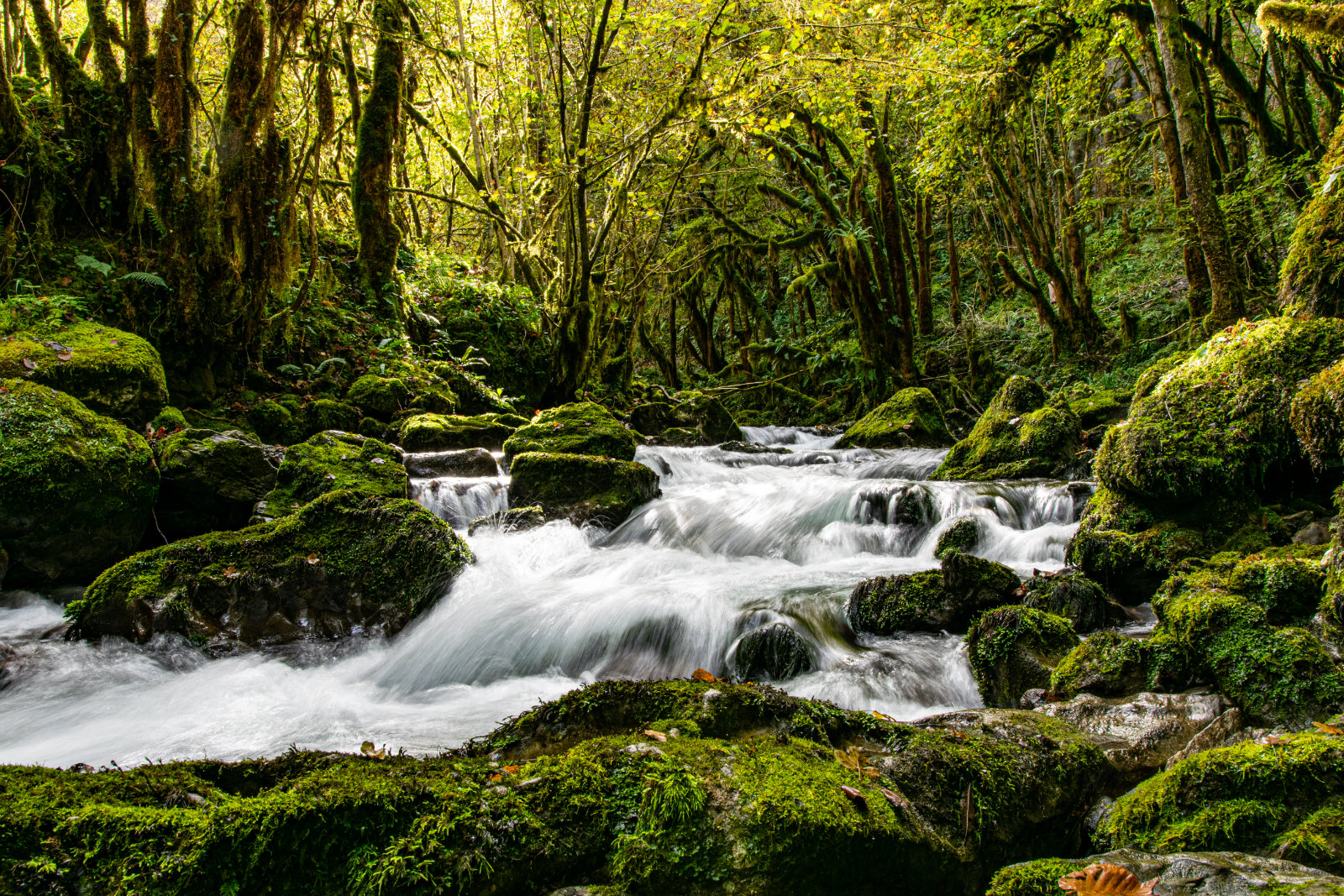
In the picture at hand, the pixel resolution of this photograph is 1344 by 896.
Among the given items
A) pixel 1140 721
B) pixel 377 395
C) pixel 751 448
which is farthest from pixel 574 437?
pixel 1140 721

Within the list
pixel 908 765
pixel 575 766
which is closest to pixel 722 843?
pixel 575 766

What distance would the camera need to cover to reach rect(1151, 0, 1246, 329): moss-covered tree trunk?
7.41 meters

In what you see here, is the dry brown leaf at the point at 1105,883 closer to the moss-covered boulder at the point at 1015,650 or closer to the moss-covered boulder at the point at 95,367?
the moss-covered boulder at the point at 1015,650

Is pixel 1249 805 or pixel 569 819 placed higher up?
pixel 569 819

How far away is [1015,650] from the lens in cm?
379

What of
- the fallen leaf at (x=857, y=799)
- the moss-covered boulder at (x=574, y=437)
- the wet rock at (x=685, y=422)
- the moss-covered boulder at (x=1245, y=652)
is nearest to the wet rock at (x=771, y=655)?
the moss-covered boulder at (x=1245, y=652)

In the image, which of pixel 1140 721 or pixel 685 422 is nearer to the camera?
pixel 1140 721

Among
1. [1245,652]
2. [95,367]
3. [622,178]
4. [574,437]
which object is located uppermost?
[622,178]

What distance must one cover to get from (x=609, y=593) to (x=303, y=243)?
8753 mm

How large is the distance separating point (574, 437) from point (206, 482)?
13.8 ft

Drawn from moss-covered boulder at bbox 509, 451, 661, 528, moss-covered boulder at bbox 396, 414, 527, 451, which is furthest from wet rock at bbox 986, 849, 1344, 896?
moss-covered boulder at bbox 396, 414, 527, 451

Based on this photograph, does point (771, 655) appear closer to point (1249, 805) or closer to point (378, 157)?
point (1249, 805)

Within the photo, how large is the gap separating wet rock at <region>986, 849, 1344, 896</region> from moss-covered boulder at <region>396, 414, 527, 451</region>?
8.53 meters

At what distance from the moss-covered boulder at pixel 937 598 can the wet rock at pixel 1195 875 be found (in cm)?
287
